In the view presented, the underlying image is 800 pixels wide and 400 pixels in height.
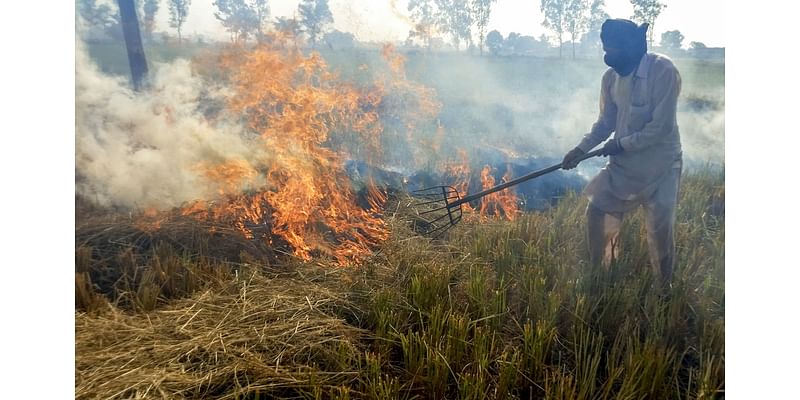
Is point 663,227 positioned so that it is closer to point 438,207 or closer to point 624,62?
point 624,62

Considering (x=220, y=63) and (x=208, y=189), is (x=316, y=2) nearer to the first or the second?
(x=220, y=63)


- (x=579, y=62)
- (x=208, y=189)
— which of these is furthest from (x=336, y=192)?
(x=579, y=62)

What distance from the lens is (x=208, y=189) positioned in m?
3.41

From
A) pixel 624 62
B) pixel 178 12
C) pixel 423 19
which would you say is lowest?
pixel 624 62

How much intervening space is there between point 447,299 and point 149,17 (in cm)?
251

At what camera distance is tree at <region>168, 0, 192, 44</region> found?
3.29m

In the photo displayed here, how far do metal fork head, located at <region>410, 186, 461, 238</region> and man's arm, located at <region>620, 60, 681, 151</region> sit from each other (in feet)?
3.85

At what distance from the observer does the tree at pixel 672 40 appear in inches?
125

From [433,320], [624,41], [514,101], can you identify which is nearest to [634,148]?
[624,41]

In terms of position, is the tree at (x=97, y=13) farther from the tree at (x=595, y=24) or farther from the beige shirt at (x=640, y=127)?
the beige shirt at (x=640, y=127)

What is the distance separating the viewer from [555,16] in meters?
3.34

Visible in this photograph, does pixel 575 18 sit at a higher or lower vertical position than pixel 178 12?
lower

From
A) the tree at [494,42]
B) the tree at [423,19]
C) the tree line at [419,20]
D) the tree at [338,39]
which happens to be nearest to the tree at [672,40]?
the tree line at [419,20]

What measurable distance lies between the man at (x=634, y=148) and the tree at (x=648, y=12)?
4 cm
